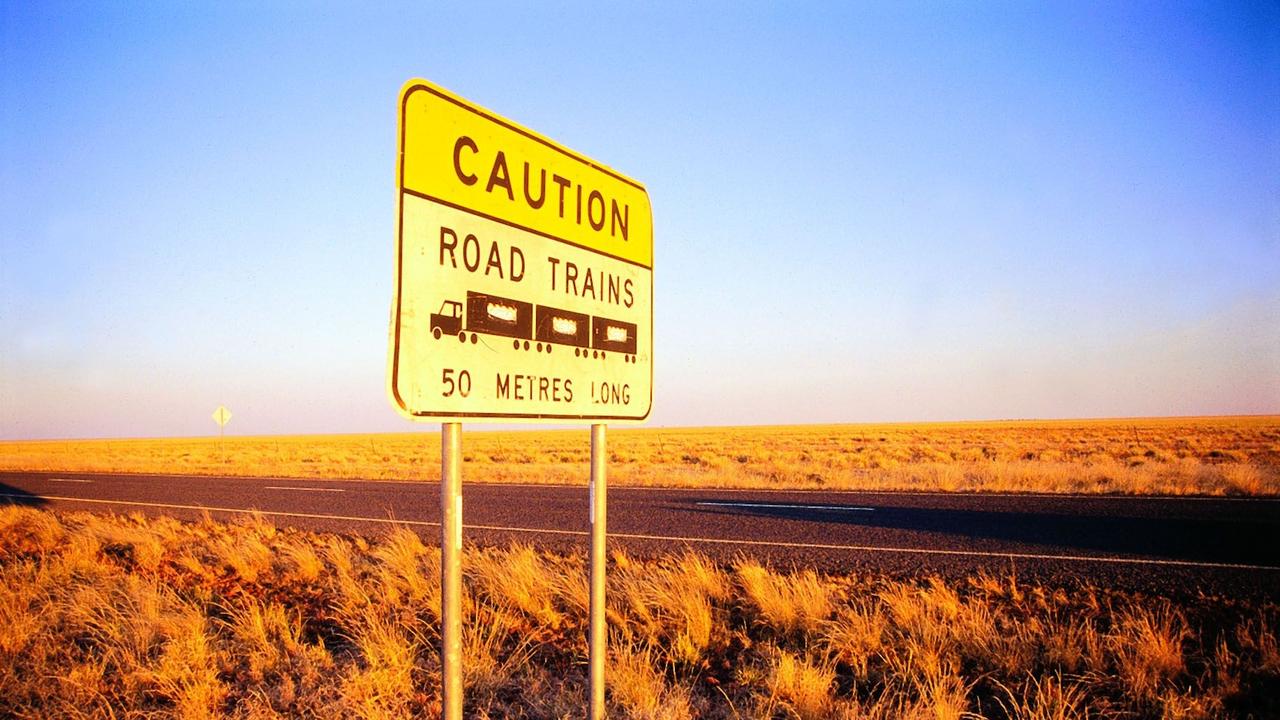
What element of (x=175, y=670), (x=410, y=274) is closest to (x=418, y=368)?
(x=410, y=274)

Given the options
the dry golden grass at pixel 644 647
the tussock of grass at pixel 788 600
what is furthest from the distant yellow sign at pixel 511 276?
the tussock of grass at pixel 788 600

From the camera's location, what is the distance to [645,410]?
9.86ft

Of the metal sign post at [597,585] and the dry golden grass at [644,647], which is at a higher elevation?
the metal sign post at [597,585]

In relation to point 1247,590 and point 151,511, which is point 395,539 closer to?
point 1247,590

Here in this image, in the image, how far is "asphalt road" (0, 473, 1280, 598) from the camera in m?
7.35

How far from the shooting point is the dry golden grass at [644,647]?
3.74m

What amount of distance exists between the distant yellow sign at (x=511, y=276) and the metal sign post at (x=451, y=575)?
12 cm

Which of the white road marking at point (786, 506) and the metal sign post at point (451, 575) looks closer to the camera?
the metal sign post at point (451, 575)

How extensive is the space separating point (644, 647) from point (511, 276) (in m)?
3.17

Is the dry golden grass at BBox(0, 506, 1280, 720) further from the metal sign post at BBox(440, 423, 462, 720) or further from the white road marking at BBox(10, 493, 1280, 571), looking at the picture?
the white road marking at BBox(10, 493, 1280, 571)

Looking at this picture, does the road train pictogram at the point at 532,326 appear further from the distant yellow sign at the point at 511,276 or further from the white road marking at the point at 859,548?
the white road marking at the point at 859,548

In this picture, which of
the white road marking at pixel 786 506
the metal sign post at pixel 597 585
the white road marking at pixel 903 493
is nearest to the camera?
the metal sign post at pixel 597 585

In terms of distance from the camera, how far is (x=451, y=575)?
1.95m

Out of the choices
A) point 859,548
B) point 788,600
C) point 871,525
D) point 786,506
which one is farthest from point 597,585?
point 786,506
